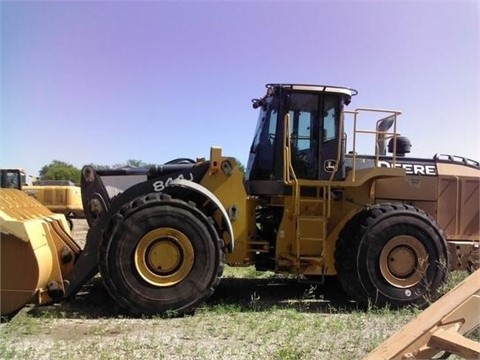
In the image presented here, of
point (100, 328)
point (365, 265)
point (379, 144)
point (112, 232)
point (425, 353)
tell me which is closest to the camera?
point (425, 353)

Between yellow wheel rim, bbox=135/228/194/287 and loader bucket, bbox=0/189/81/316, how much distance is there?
0.99 metres

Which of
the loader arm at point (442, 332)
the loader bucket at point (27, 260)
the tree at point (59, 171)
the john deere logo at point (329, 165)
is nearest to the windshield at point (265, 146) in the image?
the john deere logo at point (329, 165)

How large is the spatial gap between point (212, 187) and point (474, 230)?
3.96m

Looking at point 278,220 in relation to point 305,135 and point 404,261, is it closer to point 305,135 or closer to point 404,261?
point 305,135

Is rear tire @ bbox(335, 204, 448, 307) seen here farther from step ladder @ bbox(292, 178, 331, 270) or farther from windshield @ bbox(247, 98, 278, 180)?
windshield @ bbox(247, 98, 278, 180)

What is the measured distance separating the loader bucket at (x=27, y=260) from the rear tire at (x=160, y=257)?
599mm

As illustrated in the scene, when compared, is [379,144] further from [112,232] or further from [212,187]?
[112,232]

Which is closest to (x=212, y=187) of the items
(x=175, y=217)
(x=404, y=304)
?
(x=175, y=217)

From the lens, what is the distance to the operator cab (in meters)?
7.47

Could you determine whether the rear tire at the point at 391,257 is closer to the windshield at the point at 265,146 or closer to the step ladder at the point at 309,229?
the step ladder at the point at 309,229

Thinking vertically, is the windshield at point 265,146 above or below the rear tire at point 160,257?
above

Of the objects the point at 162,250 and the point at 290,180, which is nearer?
the point at 162,250

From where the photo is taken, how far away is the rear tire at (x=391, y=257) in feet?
22.7

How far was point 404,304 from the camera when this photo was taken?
22.6ft
